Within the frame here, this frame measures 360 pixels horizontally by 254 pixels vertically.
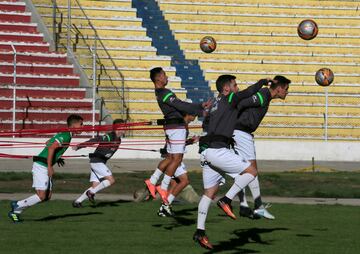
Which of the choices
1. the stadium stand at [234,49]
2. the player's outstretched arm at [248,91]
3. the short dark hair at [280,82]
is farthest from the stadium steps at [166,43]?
the player's outstretched arm at [248,91]

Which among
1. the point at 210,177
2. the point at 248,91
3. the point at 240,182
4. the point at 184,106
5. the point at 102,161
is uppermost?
the point at 248,91

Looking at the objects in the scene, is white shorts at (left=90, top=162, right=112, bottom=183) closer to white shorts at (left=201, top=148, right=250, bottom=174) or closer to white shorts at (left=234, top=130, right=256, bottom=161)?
white shorts at (left=234, top=130, right=256, bottom=161)

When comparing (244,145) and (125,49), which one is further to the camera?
(125,49)

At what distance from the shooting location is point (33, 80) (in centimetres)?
3195

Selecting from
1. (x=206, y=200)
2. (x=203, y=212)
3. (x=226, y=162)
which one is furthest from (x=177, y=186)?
(x=203, y=212)

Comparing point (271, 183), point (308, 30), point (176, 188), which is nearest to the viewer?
point (176, 188)

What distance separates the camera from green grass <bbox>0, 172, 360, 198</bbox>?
65.2 feet

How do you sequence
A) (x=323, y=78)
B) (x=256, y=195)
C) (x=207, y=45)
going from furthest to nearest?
1. (x=207, y=45)
2. (x=323, y=78)
3. (x=256, y=195)

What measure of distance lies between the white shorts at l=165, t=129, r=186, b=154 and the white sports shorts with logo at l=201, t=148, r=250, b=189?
329 centimetres

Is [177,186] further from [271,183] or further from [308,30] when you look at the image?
[308,30]

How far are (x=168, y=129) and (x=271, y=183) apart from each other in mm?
7231

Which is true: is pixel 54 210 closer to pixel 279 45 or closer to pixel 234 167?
pixel 234 167

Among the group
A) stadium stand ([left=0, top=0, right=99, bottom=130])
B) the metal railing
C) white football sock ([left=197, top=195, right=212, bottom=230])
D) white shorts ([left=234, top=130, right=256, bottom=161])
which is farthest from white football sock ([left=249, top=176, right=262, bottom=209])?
the metal railing

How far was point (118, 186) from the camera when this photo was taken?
68.4 ft
